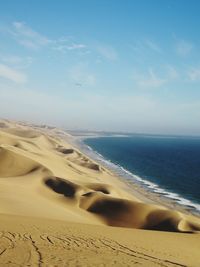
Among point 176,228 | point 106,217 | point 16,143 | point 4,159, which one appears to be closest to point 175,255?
point 176,228

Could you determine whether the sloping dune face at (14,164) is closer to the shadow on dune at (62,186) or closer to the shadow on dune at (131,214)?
the shadow on dune at (62,186)

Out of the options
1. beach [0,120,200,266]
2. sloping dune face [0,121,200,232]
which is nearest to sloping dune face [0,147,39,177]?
sloping dune face [0,121,200,232]

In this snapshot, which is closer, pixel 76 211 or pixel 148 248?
pixel 148 248

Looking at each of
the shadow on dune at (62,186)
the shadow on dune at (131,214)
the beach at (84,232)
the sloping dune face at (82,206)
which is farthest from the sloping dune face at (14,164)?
the shadow on dune at (131,214)

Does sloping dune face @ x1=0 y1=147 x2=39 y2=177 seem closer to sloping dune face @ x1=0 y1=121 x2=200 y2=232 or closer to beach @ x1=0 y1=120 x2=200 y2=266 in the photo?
sloping dune face @ x1=0 y1=121 x2=200 y2=232

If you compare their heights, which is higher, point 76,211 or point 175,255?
point 175,255

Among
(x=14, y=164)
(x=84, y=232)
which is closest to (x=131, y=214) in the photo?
(x=84, y=232)

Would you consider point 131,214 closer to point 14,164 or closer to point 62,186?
point 62,186

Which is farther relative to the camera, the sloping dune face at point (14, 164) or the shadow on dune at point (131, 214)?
the sloping dune face at point (14, 164)

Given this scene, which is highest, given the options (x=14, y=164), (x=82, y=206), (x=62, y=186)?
(x=14, y=164)

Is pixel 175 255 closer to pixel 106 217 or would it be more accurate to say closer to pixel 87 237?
pixel 87 237

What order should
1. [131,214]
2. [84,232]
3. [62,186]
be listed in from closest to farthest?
1. [84,232]
2. [131,214]
3. [62,186]
